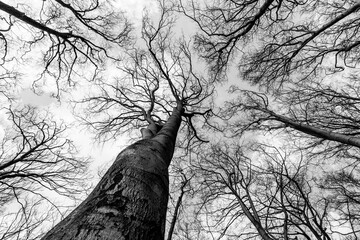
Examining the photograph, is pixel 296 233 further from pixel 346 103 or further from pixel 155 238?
pixel 155 238

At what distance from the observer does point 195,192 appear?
6387 mm

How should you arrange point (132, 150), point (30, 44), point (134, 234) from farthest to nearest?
point (30, 44), point (132, 150), point (134, 234)

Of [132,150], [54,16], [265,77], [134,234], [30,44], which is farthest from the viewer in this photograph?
[265,77]

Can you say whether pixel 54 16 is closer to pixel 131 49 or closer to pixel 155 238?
pixel 131 49

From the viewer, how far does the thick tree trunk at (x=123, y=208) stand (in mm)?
756

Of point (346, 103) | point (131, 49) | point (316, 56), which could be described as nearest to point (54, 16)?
point (131, 49)

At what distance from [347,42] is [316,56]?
629mm

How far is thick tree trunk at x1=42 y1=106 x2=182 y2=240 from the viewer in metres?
0.76

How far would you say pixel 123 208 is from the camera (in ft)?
2.89

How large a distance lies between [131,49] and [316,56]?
493cm

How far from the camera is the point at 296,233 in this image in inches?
189

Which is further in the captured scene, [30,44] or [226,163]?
[226,163]

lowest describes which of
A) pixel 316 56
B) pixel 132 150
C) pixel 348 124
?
pixel 132 150

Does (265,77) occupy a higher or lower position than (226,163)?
higher
